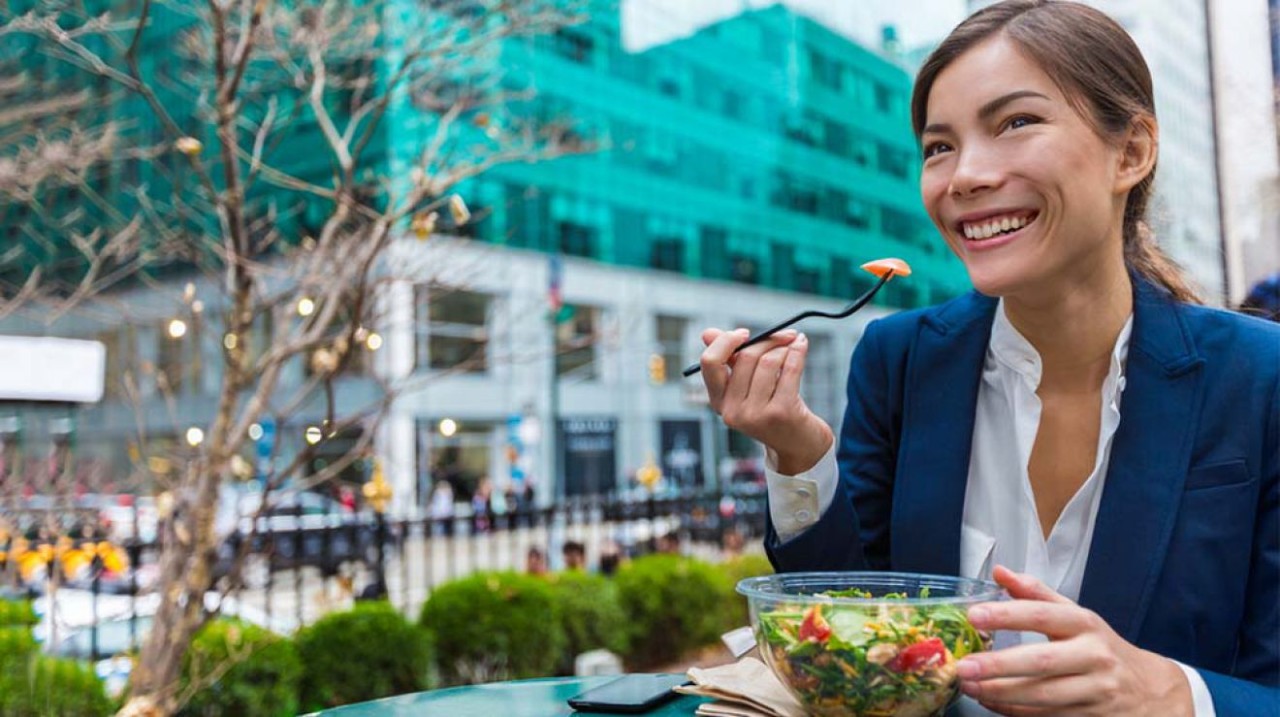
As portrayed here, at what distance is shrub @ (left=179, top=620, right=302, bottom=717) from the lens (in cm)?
485

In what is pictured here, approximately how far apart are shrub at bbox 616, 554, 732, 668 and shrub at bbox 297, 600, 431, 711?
2.10 metres

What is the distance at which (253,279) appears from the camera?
4195 mm

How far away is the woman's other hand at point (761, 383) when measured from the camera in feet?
4.28

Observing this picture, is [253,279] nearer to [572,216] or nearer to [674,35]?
[572,216]

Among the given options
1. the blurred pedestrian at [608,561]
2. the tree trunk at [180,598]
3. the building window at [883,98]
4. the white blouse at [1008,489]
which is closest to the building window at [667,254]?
the building window at [883,98]

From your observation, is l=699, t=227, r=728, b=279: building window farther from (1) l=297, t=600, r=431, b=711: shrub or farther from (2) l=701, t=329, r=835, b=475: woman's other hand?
(2) l=701, t=329, r=835, b=475: woman's other hand

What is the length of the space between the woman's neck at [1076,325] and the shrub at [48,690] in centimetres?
392

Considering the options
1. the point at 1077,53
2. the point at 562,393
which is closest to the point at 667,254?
the point at 562,393

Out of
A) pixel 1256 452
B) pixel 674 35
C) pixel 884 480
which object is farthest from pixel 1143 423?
pixel 674 35

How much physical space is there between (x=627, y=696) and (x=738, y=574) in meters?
7.54

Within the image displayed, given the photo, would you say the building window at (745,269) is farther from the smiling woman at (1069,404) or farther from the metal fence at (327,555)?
the smiling woman at (1069,404)

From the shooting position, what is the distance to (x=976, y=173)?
129cm

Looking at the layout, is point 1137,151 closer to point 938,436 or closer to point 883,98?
point 938,436

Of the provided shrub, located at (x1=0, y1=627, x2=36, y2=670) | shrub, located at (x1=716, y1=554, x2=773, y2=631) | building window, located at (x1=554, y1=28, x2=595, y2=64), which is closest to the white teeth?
shrub, located at (x1=0, y1=627, x2=36, y2=670)
